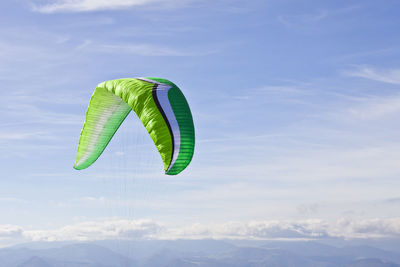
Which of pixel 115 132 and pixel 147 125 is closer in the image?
pixel 147 125

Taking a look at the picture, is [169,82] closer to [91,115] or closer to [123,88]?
[123,88]

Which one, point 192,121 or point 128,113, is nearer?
point 192,121

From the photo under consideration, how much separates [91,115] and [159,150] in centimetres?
968

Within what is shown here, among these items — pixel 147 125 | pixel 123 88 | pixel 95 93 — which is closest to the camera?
pixel 147 125

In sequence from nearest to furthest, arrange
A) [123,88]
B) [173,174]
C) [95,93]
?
1. [173,174]
2. [123,88]
3. [95,93]

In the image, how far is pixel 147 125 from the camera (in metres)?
31.4

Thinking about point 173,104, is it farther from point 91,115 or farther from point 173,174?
point 91,115

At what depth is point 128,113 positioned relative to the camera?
39.8 metres

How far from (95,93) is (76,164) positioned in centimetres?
554

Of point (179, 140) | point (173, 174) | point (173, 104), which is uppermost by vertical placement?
point (173, 104)

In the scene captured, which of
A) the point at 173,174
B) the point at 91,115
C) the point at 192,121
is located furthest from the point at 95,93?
the point at 173,174

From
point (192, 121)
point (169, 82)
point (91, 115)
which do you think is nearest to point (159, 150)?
point (192, 121)

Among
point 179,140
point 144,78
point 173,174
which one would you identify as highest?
point 144,78

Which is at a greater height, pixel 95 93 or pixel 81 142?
pixel 95 93
